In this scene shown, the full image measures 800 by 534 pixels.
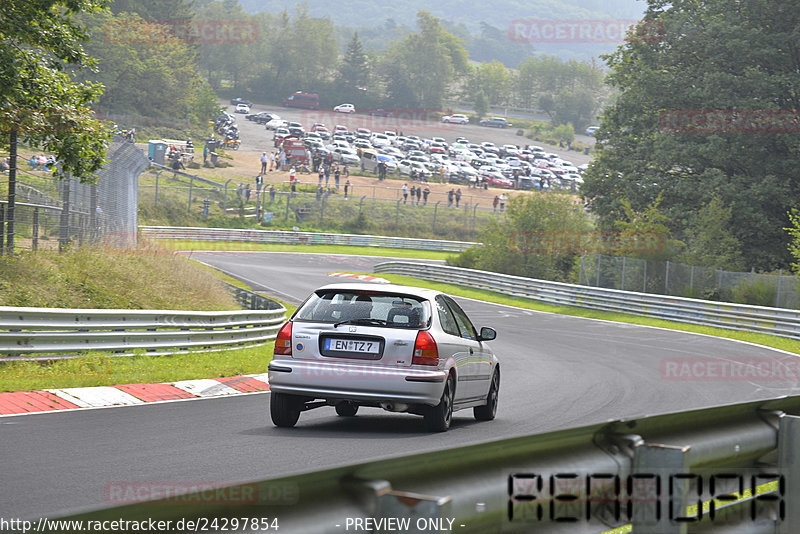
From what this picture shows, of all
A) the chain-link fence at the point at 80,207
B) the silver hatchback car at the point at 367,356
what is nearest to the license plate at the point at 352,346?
the silver hatchback car at the point at 367,356

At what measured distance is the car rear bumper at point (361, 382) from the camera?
9688 mm

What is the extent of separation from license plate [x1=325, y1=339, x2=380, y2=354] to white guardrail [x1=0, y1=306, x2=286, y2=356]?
520 cm

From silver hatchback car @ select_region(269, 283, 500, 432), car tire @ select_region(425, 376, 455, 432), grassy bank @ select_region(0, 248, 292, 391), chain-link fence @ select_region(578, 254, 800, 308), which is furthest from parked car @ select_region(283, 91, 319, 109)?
car tire @ select_region(425, 376, 455, 432)

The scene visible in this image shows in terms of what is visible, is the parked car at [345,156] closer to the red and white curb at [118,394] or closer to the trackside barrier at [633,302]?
the trackside barrier at [633,302]

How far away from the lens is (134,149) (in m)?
24.4

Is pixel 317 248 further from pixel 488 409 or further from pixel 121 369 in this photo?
pixel 488 409

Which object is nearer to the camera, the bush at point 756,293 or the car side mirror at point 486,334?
the car side mirror at point 486,334

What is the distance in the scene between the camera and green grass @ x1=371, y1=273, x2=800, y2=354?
87.4 feet

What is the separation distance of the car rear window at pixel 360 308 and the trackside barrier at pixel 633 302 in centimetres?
2018

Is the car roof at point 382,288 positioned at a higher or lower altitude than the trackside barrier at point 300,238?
higher

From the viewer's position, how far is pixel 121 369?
13.9 m

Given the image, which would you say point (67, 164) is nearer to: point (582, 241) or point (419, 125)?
point (582, 241)

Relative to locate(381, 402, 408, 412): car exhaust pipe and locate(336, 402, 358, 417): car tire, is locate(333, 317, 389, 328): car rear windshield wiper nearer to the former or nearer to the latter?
locate(381, 402, 408, 412): car exhaust pipe

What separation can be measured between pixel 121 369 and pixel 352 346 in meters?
5.44
